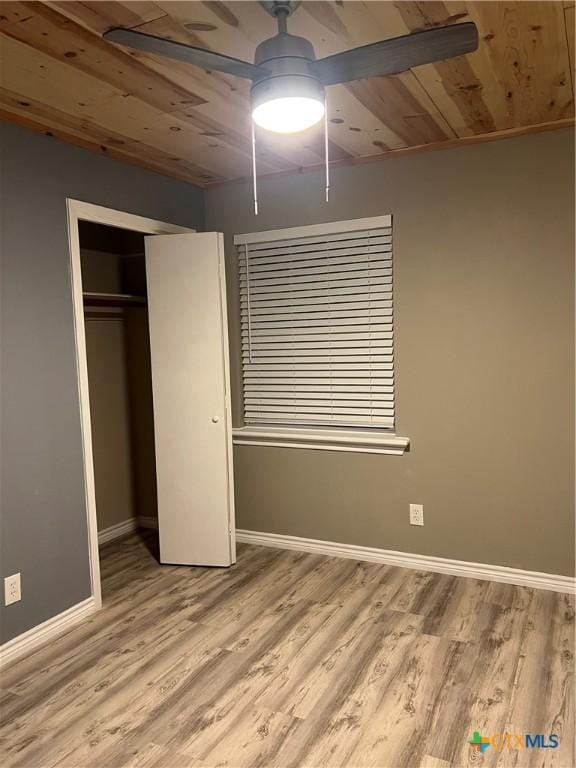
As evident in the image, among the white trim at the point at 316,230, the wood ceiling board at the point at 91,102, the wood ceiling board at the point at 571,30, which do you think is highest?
the wood ceiling board at the point at 91,102

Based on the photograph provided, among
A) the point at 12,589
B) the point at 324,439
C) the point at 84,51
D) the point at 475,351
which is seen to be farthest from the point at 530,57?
the point at 12,589

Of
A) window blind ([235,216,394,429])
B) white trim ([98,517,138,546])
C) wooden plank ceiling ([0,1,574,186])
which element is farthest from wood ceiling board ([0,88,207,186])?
white trim ([98,517,138,546])

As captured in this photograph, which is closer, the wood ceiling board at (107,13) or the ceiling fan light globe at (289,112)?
the ceiling fan light globe at (289,112)

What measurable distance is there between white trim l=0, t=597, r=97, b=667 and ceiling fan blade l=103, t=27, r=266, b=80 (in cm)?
249

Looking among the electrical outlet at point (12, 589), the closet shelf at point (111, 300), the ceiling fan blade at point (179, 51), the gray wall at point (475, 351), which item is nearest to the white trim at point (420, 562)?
the gray wall at point (475, 351)

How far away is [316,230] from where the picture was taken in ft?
11.8

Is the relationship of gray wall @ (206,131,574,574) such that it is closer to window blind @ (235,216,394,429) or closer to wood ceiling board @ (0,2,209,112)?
window blind @ (235,216,394,429)

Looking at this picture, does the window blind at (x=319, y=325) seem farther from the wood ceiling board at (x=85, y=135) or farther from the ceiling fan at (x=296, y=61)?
the ceiling fan at (x=296, y=61)

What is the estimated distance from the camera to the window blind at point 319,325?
3.48 meters

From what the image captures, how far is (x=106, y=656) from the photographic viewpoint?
106 inches

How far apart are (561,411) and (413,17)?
2.03 m

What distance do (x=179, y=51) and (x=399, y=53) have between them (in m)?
0.58

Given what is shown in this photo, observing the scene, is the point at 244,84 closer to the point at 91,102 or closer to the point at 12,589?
the point at 91,102

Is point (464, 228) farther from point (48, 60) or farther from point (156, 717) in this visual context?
point (156, 717)
